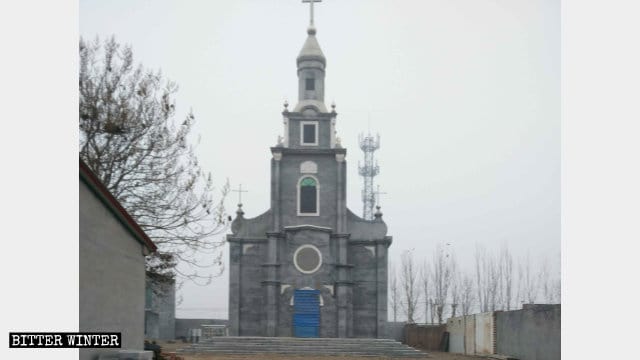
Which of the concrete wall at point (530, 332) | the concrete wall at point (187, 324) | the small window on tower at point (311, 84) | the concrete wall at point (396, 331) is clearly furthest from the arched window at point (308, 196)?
the concrete wall at point (187, 324)

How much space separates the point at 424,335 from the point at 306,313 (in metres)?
11.7

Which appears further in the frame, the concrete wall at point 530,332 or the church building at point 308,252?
the church building at point 308,252

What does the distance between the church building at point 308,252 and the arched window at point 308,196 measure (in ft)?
0.20

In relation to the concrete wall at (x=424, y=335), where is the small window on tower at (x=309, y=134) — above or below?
above

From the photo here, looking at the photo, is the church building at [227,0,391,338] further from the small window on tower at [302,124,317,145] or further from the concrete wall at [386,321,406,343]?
the concrete wall at [386,321,406,343]

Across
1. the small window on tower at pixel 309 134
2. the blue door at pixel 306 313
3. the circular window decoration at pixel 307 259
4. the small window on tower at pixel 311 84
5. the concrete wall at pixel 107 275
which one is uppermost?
the small window on tower at pixel 311 84

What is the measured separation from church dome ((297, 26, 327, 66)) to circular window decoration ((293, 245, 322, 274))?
1275 cm

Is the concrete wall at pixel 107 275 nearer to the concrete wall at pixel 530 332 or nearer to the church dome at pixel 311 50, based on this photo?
the concrete wall at pixel 530 332

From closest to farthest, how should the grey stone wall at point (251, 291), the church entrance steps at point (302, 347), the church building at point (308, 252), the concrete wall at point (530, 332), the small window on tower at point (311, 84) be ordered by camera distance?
the concrete wall at point (530, 332), the church entrance steps at point (302, 347), the church building at point (308, 252), the grey stone wall at point (251, 291), the small window on tower at point (311, 84)

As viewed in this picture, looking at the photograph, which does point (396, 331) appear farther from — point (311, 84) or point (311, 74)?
point (311, 74)

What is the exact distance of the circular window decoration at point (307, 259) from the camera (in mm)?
38531

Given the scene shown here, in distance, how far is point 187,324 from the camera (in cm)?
5462

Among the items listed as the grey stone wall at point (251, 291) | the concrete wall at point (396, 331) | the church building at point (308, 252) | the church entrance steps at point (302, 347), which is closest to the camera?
the church entrance steps at point (302, 347)

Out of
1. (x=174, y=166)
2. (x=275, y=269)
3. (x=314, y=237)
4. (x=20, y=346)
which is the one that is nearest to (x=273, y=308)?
(x=275, y=269)
